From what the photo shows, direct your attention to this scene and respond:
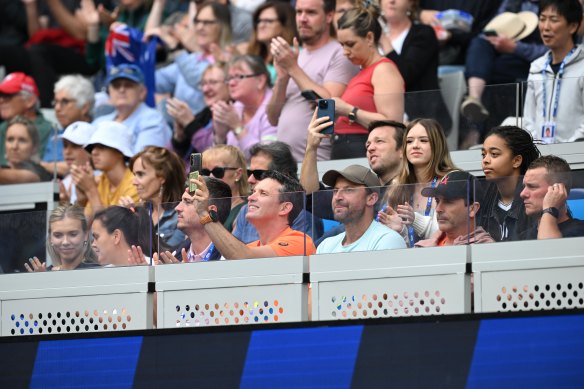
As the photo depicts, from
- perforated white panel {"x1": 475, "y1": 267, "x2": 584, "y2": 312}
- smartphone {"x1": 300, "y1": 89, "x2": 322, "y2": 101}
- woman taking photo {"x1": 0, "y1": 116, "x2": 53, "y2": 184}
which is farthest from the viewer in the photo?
woman taking photo {"x1": 0, "y1": 116, "x2": 53, "y2": 184}

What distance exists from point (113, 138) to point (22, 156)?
0.72m

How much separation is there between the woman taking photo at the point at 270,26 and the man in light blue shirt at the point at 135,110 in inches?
33.7

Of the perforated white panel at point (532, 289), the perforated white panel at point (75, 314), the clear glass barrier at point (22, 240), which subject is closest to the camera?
the perforated white panel at point (532, 289)

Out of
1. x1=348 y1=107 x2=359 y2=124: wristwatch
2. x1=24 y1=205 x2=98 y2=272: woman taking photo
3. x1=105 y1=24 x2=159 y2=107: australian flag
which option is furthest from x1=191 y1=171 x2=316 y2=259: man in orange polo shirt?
x1=105 y1=24 x2=159 y2=107: australian flag

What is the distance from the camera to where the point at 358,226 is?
268 inches

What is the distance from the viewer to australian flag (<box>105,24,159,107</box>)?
440 inches

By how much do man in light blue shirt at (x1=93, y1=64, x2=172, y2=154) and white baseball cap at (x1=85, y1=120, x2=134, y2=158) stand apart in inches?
16.6

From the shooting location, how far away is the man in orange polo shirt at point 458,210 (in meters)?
6.49

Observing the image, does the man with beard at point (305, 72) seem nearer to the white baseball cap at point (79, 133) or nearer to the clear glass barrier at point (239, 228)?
the white baseball cap at point (79, 133)

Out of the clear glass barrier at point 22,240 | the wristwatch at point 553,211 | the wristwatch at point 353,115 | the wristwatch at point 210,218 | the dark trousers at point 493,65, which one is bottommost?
the clear glass barrier at point 22,240

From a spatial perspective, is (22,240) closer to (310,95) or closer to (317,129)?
(317,129)

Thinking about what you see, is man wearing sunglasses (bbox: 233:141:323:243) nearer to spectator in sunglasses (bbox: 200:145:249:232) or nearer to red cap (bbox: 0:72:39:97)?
spectator in sunglasses (bbox: 200:145:249:232)

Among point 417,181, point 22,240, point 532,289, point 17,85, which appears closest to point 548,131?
point 417,181

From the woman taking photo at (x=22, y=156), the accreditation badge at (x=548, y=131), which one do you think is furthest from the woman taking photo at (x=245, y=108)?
the accreditation badge at (x=548, y=131)
